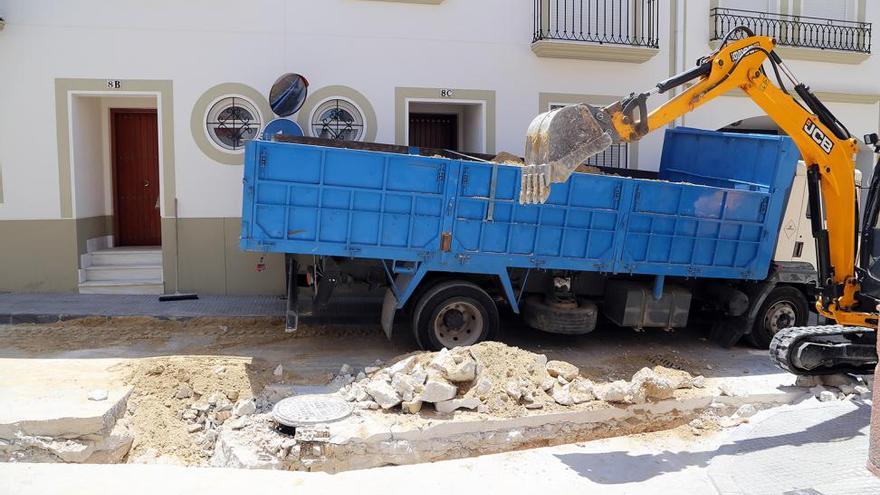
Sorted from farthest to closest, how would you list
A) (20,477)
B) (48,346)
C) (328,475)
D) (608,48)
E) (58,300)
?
(608,48), (58,300), (48,346), (328,475), (20,477)

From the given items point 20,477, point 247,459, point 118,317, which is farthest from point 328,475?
point 118,317

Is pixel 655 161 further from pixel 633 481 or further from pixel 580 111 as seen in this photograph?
pixel 633 481

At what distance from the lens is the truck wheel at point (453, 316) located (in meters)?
7.32

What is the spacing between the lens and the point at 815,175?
696 cm

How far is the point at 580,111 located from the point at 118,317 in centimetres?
656

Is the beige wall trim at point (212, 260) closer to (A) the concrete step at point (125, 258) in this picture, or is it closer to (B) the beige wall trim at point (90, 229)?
(A) the concrete step at point (125, 258)

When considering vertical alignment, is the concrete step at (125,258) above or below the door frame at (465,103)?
below

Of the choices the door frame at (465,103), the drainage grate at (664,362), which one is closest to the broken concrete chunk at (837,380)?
the drainage grate at (664,362)

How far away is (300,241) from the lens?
22.7 ft

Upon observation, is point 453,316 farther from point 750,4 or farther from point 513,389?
point 750,4

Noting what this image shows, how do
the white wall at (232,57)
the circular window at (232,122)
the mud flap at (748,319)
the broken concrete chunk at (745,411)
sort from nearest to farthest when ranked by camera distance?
the broken concrete chunk at (745,411), the mud flap at (748,319), the white wall at (232,57), the circular window at (232,122)

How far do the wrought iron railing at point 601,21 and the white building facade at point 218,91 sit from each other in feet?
0.09

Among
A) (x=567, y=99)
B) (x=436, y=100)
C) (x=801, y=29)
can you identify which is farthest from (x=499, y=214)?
(x=801, y=29)

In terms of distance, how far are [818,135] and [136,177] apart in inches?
407
